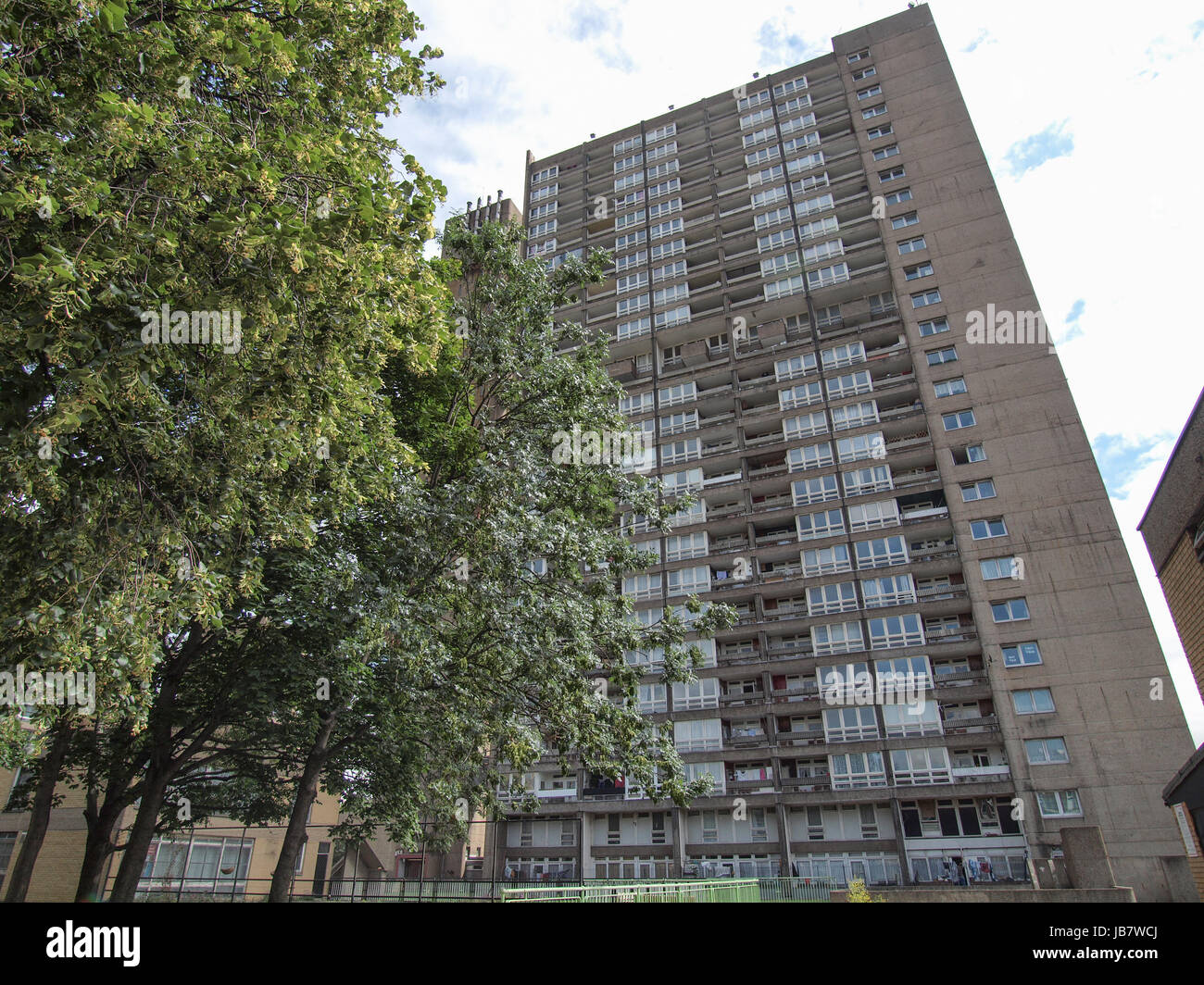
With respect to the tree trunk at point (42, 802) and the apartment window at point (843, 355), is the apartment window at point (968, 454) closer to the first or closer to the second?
the apartment window at point (843, 355)

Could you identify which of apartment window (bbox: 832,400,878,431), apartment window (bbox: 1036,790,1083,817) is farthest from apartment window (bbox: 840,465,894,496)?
apartment window (bbox: 1036,790,1083,817)

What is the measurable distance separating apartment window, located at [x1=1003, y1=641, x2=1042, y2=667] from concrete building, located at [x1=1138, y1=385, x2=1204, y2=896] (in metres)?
19.1

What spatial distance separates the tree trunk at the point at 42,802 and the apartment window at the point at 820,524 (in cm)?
3945

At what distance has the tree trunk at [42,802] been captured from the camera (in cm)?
1600

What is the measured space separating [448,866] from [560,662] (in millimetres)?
49485

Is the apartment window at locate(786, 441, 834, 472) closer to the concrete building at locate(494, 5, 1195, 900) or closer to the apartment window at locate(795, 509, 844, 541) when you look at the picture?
the concrete building at locate(494, 5, 1195, 900)

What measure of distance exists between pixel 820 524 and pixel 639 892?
3630cm

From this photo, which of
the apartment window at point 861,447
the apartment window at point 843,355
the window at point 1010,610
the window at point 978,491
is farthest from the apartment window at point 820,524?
the apartment window at point 843,355

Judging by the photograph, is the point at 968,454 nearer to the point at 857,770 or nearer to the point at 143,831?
the point at 857,770

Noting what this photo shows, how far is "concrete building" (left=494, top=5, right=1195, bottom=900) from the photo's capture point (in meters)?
35.3

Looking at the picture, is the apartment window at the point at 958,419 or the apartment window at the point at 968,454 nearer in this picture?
the apartment window at the point at 968,454

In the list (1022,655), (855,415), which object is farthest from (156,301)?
(855,415)

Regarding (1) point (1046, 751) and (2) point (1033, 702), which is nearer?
(1) point (1046, 751)

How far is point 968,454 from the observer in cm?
4244
